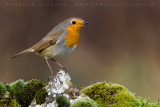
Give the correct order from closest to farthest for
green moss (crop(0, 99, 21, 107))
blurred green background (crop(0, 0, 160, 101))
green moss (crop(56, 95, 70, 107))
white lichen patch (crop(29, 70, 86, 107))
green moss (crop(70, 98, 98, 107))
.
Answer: green moss (crop(70, 98, 98, 107)) < green moss (crop(56, 95, 70, 107)) < white lichen patch (crop(29, 70, 86, 107)) < green moss (crop(0, 99, 21, 107)) < blurred green background (crop(0, 0, 160, 101))

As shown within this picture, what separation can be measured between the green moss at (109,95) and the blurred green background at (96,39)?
9.13 feet

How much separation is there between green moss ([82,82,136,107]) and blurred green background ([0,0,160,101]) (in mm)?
2782

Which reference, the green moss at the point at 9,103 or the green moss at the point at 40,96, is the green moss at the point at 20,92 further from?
the green moss at the point at 40,96

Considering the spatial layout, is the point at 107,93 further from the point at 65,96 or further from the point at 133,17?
the point at 133,17

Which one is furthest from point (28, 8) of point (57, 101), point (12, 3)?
point (57, 101)

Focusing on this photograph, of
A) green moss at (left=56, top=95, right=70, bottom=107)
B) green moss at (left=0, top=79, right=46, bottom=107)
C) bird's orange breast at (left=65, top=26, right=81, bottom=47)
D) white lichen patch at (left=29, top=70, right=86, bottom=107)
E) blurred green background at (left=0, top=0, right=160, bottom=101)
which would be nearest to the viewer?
green moss at (left=56, top=95, right=70, bottom=107)

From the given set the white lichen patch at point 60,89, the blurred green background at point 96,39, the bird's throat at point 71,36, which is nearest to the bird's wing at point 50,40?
the bird's throat at point 71,36

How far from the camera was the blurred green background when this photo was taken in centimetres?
877

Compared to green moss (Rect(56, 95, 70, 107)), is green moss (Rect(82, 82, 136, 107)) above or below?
above

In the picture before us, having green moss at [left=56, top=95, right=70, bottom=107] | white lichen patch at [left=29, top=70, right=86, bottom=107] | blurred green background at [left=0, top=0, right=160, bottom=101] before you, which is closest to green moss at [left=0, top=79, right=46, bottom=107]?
white lichen patch at [left=29, top=70, right=86, bottom=107]

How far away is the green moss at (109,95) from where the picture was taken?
541 centimetres

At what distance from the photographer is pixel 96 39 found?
960 cm

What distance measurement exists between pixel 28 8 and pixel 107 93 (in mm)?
4565

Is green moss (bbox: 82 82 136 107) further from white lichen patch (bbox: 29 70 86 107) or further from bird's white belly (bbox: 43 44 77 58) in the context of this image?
bird's white belly (bbox: 43 44 77 58)
